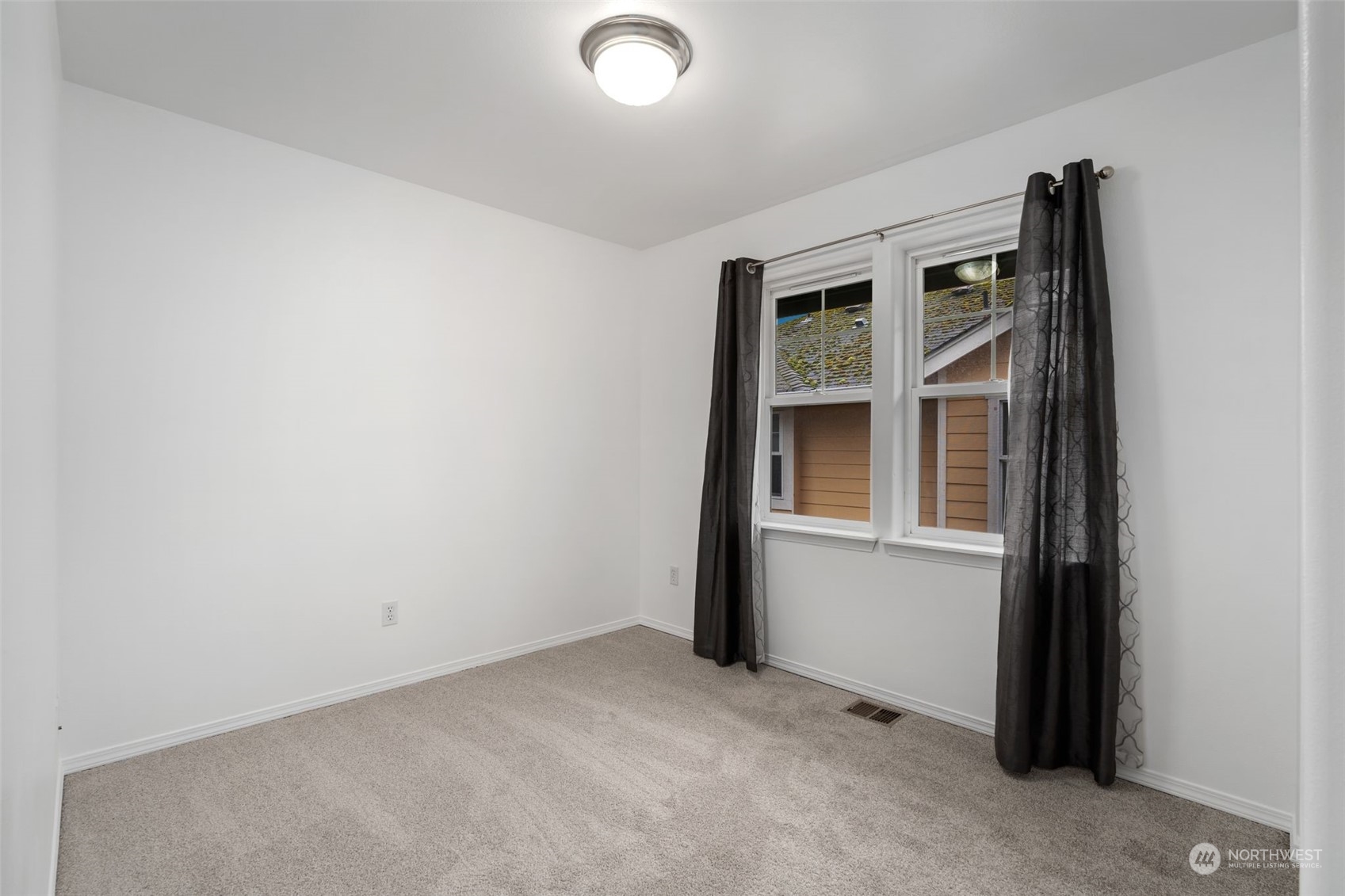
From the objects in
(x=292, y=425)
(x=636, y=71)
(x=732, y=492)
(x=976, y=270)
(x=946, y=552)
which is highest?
(x=636, y=71)

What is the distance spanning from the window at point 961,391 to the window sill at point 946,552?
123 mm

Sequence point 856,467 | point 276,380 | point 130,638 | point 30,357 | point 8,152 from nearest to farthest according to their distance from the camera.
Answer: point 8,152, point 30,357, point 130,638, point 276,380, point 856,467

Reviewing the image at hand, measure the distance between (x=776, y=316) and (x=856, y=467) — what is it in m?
1.01

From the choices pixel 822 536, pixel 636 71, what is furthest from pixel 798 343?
pixel 636 71

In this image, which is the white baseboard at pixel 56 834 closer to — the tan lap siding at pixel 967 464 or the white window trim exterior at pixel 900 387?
the white window trim exterior at pixel 900 387

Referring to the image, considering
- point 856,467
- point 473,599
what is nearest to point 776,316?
point 856,467

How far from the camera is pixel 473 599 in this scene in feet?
12.1

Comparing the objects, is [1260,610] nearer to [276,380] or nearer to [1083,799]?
[1083,799]

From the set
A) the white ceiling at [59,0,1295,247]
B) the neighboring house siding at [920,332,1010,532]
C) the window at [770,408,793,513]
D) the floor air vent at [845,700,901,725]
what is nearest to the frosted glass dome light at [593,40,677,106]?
the white ceiling at [59,0,1295,247]

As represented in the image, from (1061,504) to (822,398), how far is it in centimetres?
136

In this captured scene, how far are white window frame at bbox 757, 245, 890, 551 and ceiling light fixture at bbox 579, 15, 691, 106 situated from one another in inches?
56.5
